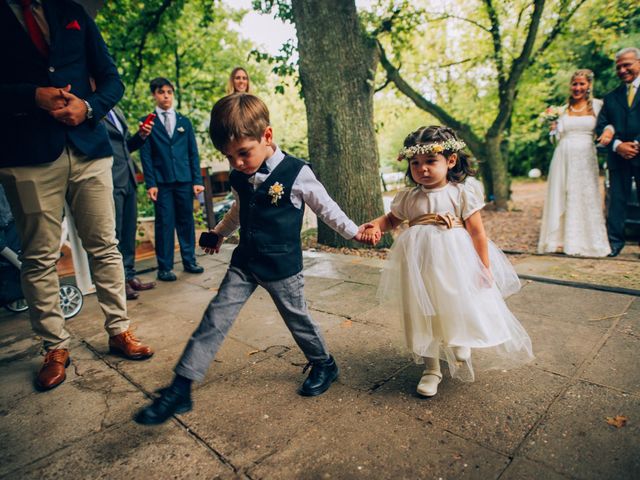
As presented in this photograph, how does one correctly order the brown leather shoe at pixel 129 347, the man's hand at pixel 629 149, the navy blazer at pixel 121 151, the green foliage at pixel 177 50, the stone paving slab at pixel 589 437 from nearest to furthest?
the stone paving slab at pixel 589 437 → the brown leather shoe at pixel 129 347 → the navy blazer at pixel 121 151 → the man's hand at pixel 629 149 → the green foliage at pixel 177 50

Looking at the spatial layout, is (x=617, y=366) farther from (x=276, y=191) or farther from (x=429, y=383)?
(x=276, y=191)

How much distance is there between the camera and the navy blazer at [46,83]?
2299 millimetres

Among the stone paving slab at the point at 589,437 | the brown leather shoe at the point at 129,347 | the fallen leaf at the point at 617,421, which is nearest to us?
the stone paving slab at the point at 589,437

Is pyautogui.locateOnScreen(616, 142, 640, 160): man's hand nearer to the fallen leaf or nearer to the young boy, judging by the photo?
the fallen leaf

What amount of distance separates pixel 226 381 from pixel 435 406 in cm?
116

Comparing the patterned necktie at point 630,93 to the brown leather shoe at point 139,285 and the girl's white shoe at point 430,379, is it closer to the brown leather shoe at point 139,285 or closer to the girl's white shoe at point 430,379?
the girl's white shoe at point 430,379

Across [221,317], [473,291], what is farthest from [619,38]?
[221,317]

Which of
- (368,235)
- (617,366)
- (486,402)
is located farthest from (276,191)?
(617,366)

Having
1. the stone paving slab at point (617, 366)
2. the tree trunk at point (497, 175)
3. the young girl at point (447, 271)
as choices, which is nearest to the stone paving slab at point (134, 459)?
the young girl at point (447, 271)

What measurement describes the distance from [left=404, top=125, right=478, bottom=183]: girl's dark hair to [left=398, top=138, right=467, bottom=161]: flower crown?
22mm

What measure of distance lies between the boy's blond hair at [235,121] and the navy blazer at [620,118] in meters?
4.73

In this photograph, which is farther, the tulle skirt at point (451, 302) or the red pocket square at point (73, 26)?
the red pocket square at point (73, 26)

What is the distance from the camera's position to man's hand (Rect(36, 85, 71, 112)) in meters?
2.30

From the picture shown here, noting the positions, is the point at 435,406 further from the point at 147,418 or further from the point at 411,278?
the point at 147,418
